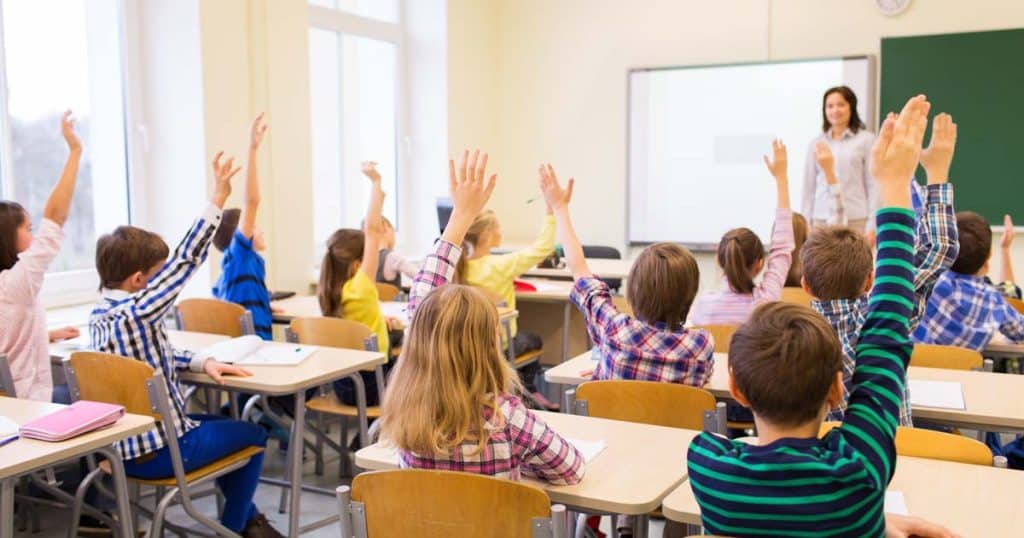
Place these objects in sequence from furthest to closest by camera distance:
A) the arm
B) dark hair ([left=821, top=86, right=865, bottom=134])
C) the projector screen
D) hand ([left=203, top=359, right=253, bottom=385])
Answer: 1. the projector screen
2. dark hair ([left=821, top=86, right=865, bottom=134])
3. the arm
4. hand ([left=203, top=359, right=253, bottom=385])

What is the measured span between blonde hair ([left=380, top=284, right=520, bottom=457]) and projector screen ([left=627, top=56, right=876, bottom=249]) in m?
4.94

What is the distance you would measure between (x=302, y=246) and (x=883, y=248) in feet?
14.3

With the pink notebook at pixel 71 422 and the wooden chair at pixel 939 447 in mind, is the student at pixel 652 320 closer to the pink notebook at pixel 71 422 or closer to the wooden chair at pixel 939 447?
the wooden chair at pixel 939 447

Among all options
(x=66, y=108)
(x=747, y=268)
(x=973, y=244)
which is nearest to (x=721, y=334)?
(x=747, y=268)

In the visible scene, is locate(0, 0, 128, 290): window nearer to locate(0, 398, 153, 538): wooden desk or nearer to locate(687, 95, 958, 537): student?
locate(0, 398, 153, 538): wooden desk

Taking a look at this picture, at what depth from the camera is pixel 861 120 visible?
6.12 meters

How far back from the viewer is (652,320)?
8.70 feet

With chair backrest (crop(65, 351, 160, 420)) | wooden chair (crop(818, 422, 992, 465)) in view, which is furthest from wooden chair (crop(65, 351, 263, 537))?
wooden chair (crop(818, 422, 992, 465))

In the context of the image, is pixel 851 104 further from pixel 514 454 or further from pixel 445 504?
pixel 445 504

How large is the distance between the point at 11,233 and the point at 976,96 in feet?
17.7

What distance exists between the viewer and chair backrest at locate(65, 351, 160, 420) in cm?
278

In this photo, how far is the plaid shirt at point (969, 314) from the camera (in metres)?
3.61

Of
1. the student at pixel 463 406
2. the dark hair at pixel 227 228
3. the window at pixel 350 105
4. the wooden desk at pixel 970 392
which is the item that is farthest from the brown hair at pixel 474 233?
the student at pixel 463 406

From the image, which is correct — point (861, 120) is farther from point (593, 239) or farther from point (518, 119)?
point (518, 119)
